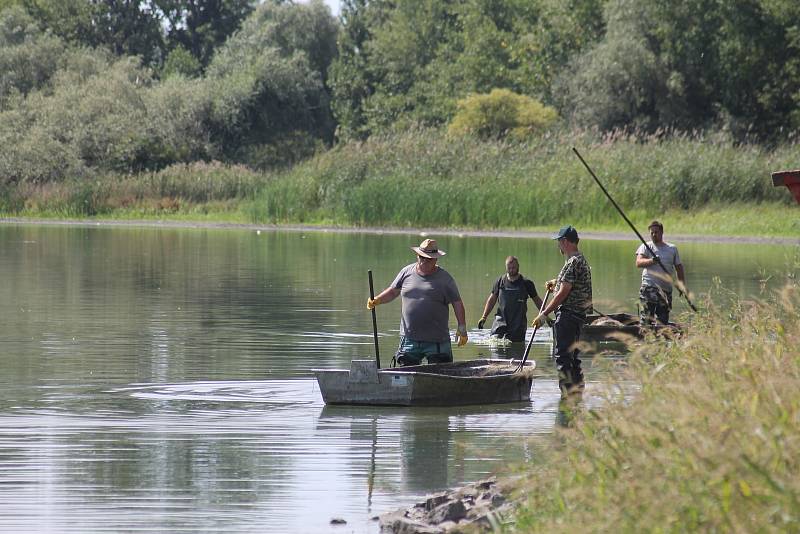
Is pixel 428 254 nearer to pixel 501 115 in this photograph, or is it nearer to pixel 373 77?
pixel 501 115

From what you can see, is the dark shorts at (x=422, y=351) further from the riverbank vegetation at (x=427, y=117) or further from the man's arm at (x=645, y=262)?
the riverbank vegetation at (x=427, y=117)

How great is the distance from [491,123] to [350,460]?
55291 mm

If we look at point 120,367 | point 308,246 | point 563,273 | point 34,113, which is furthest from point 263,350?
point 34,113

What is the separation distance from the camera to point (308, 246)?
4534cm

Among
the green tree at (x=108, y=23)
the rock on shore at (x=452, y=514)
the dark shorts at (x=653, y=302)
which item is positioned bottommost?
the rock on shore at (x=452, y=514)

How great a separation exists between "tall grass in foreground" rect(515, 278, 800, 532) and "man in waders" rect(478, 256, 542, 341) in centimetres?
1046

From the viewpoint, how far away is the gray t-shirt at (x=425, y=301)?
1609cm

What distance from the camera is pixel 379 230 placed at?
52625 mm

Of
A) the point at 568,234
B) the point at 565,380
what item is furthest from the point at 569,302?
the point at 565,380

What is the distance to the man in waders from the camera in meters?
20.6

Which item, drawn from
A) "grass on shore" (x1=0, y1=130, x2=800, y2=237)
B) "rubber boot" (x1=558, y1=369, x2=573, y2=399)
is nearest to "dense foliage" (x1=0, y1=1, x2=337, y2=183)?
"grass on shore" (x1=0, y1=130, x2=800, y2=237)

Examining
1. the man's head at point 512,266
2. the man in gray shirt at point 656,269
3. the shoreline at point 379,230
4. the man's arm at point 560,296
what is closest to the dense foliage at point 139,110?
the shoreline at point 379,230

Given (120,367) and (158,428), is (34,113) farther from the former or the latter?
(158,428)

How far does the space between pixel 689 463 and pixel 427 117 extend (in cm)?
7660
